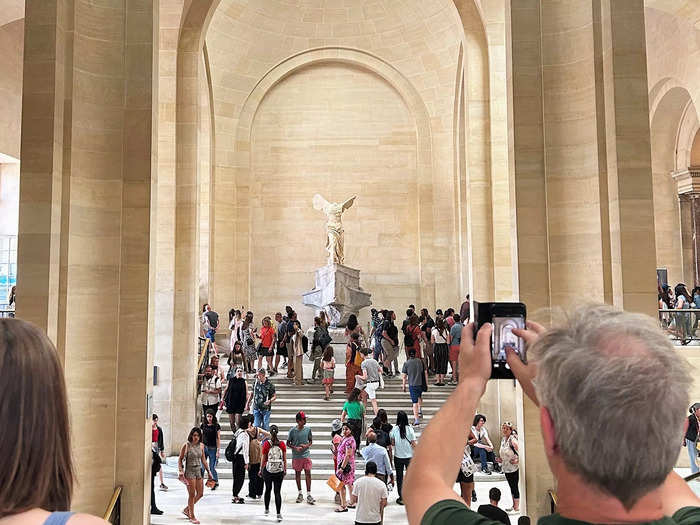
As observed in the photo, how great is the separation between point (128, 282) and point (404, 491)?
6.95 meters

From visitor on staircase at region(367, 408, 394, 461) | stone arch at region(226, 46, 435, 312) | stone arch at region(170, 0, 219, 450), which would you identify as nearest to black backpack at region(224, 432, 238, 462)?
visitor on staircase at region(367, 408, 394, 461)

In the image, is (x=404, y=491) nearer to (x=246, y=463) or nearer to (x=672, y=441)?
(x=672, y=441)

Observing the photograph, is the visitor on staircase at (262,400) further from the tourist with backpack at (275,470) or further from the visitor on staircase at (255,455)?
the tourist with backpack at (275,470)

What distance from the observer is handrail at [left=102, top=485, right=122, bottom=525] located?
702cm

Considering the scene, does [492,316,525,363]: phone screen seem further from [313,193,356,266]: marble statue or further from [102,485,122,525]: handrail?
[313,193,356,266]: marble statue

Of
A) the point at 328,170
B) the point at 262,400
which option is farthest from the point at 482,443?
the point at 328,170

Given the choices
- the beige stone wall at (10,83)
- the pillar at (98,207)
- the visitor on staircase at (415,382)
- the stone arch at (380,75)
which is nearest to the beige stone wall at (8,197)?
the beige stone wall at (10,83)

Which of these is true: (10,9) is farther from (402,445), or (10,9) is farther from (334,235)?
(402,445)

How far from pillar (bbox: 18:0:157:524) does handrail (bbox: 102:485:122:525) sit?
0.07 metres

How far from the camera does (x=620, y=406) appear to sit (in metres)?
1.15

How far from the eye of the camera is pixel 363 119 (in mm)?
22328

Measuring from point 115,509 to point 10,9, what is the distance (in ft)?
37.0

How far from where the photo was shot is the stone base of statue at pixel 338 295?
18.6m

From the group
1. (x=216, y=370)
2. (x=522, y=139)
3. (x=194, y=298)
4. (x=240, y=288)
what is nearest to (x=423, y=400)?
(x=216, y=370)
